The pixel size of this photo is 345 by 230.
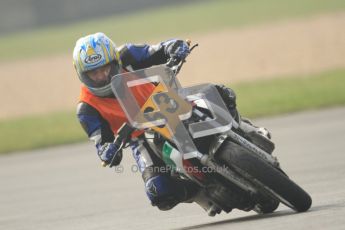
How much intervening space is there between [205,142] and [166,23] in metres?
41.2

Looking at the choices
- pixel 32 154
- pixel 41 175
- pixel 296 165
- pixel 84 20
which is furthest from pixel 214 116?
pixel 84 20

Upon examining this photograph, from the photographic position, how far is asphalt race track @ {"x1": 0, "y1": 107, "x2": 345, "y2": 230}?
7.98 metres

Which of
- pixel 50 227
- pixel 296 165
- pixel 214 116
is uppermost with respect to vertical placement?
pixel 214 116

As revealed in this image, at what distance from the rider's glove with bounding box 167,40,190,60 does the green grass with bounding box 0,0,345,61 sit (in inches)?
1198

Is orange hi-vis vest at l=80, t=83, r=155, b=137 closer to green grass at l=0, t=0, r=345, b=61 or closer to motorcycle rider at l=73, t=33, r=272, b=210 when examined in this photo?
motorcycle rider at l=73, t=33, r=272, b=210

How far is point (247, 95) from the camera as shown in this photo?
70.1ft

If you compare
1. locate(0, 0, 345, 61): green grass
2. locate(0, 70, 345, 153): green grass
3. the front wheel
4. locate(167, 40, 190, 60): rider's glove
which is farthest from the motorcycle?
locate(0, 0, 345, 61): green grass

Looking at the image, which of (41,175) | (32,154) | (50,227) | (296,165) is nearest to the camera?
(50,227)

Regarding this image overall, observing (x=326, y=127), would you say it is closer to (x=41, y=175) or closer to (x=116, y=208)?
(x=41, y=175)

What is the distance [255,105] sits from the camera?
63.6 feet

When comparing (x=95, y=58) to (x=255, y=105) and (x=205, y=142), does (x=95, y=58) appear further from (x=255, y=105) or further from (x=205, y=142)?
(x=255, y=105)

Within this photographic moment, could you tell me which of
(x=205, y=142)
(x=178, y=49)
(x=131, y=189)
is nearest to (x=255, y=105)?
(x=131, y=189)

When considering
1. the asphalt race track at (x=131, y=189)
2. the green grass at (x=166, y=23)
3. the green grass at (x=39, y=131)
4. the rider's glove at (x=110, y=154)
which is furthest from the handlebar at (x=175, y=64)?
the green grass at (x=166, y=23)

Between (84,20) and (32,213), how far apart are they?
46411 millimetres
